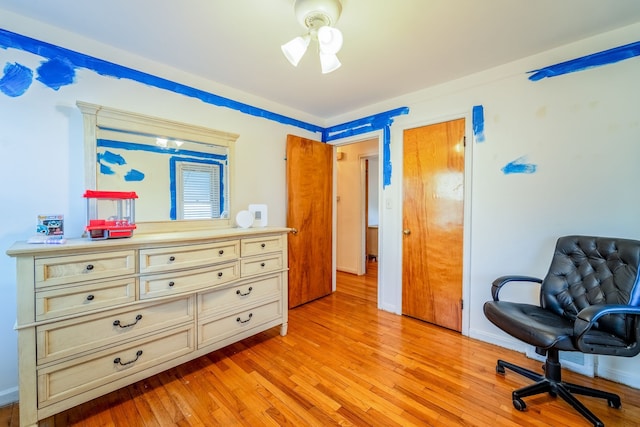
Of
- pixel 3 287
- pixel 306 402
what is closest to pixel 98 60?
pixel 3 287

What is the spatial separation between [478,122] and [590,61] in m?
Answer: 0.74

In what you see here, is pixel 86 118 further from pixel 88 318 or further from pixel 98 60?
pixel 88 318

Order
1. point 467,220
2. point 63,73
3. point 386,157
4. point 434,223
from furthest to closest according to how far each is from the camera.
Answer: point 386,157 < point 434,223 < point 467,220 < point 63,73

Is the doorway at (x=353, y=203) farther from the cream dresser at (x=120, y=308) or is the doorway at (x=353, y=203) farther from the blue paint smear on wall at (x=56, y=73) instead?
the blue paint smear on wall at (x=56, y=73)

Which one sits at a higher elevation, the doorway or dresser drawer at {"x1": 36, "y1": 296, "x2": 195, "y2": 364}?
the doorway

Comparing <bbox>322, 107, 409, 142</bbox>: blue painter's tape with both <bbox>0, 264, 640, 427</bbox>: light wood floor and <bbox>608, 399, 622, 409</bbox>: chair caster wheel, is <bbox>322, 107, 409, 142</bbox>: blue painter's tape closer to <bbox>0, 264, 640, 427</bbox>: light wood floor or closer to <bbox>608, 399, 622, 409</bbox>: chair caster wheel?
<bbox>0, 264, 640, 427</bbox>: light wood floor

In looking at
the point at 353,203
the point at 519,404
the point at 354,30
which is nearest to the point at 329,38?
Result: the point at 354,30

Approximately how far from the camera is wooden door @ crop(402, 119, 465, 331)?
249 cm

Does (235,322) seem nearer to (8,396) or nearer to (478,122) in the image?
(8,396)

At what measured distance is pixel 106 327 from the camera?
59.4 inches

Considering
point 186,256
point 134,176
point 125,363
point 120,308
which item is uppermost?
point 134,176

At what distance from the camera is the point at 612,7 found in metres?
1.56

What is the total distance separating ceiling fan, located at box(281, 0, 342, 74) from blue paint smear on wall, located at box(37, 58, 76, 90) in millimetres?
1548

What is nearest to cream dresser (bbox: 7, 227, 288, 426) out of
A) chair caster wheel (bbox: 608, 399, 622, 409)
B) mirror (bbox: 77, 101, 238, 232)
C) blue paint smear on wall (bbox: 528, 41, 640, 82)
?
mirror (bbox: 77, 101, 238, 232)
